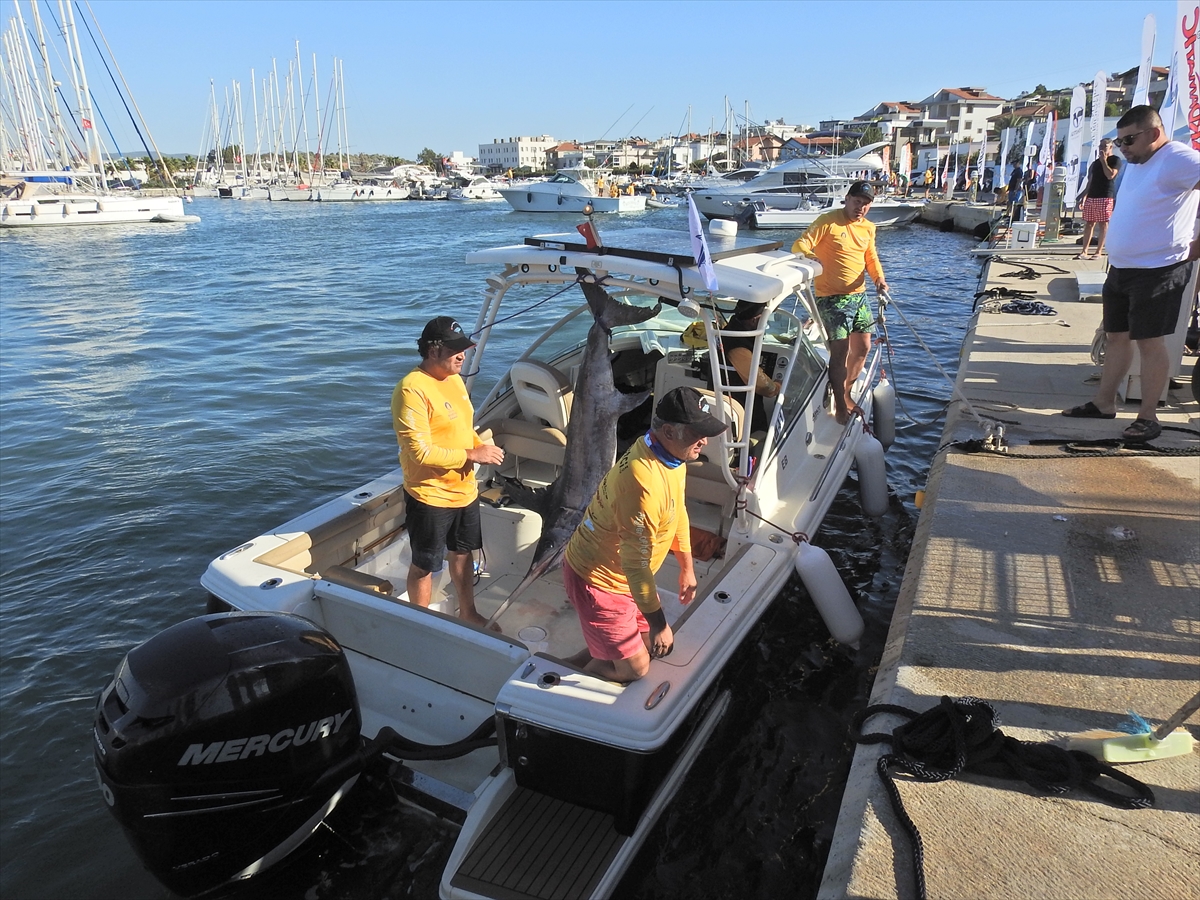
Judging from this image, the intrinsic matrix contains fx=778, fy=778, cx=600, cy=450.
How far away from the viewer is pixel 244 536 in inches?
269

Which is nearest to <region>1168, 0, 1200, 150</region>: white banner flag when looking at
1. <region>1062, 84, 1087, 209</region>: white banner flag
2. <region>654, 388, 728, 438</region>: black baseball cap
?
<region>654, 388, 728, 438</region>: black baseball cap

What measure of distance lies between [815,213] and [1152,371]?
101 ft

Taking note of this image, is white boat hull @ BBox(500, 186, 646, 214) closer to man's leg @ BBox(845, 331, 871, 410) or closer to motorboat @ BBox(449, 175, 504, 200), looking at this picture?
motorboat @ BBox(449, 175, 504, 200)

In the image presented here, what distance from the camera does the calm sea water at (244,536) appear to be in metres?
3.46

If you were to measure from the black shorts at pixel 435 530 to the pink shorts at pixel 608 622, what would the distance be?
1.19 metres

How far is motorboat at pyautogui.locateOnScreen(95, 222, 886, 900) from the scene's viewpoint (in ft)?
Answer: 8.55

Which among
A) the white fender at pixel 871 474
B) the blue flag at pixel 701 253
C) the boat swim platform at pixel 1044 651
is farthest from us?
the white fender at pixel 871 474

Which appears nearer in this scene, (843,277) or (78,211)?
(843,277)

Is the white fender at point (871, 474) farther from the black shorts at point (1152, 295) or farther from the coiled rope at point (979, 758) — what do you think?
the coiled rope at point (979, 758)

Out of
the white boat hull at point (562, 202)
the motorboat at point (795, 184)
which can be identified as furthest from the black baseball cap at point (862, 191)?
the white boat hull at point (562, 202)

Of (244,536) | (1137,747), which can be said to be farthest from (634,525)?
(244,536)

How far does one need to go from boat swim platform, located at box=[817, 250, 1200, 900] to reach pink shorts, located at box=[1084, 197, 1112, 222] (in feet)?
22.4

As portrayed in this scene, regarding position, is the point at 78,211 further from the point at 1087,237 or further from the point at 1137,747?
the point at 1137,747

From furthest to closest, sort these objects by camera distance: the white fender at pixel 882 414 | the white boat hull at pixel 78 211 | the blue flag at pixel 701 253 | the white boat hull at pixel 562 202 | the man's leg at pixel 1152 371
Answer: the white boat hull at pixel 562 202 → the white boat hull at pixel 78 211 → the white fender at pixel 882 414 → the man's leg at pixel 1152 371 → the blue flag at pixel 701 253
